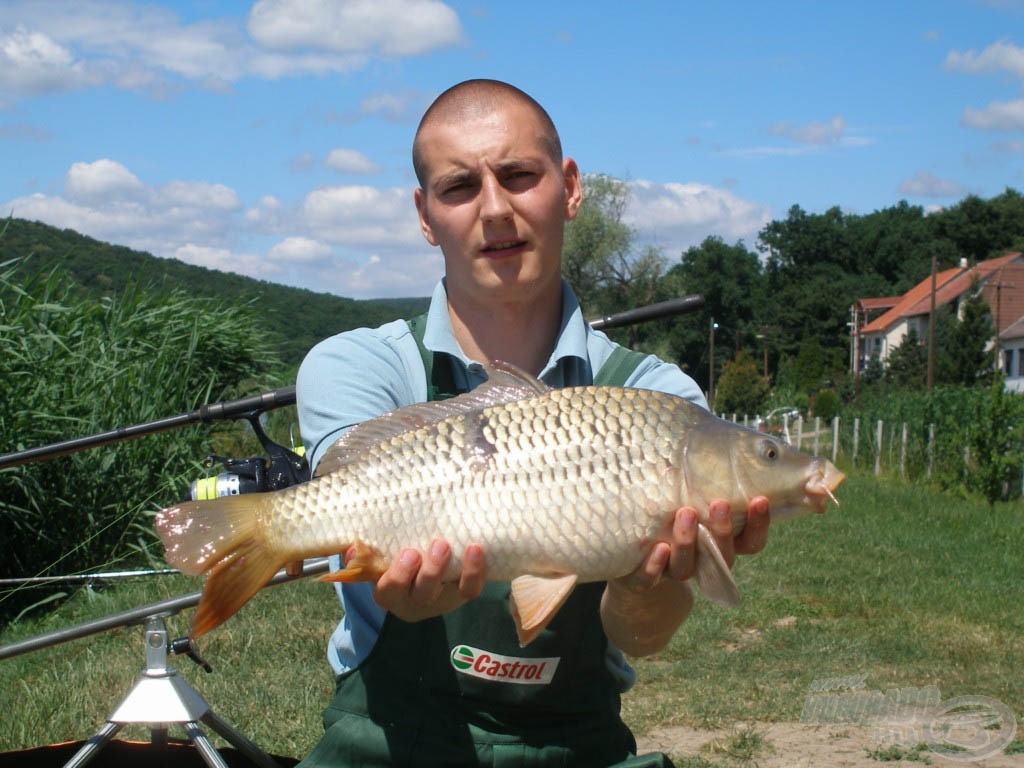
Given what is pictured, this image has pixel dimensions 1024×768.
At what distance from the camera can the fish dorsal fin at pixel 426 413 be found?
1.92 metres

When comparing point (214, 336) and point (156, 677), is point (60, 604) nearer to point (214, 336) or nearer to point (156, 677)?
point (214, 336)

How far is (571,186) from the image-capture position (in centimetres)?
252

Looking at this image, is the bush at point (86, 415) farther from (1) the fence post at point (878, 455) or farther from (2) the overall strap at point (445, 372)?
(1) the fence post at point (878, 455)

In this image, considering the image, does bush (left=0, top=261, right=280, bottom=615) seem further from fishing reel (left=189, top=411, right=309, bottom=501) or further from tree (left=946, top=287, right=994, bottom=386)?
tree (left=946, top=287, right=994, bottom=386)

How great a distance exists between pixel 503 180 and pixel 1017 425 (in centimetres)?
1336

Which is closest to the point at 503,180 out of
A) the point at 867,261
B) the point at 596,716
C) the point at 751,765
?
the point at 596,716

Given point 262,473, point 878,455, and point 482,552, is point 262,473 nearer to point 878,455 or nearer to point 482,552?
point 482,552

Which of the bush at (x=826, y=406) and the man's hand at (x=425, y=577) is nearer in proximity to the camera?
the man's hand at (x=425, y=577)

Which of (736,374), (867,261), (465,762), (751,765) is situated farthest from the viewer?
(867,261)

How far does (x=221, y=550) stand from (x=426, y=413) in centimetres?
40

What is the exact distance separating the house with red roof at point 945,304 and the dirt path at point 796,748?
41093 millimetres

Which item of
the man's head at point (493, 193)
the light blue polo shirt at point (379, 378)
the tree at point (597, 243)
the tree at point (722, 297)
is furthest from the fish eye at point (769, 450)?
the tree at point (722, 297)

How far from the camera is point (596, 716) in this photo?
2125 mm

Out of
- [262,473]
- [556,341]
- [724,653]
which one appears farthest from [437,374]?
[724,653]
